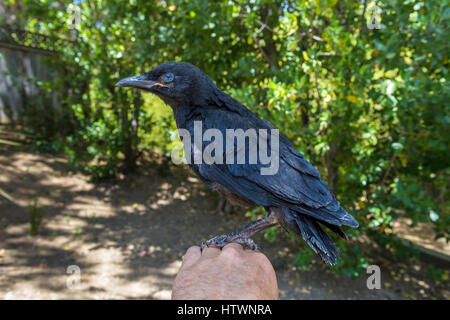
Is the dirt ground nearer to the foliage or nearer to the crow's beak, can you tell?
the foliage

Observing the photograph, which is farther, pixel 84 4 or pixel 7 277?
pixel 84 4

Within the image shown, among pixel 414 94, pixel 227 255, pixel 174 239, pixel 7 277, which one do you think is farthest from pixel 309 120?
pixel 7 277

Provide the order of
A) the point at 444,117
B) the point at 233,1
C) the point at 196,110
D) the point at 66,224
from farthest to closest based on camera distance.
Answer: the point at 66,224 < the point at 233,1 < the point at 444,117 < the point at 196,110

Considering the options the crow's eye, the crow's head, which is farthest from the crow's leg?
the crow's eye

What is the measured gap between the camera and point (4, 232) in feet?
17.5

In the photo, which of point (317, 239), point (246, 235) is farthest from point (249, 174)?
point (317, 239)

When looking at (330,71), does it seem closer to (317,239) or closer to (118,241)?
(317,239)

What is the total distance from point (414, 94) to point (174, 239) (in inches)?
179

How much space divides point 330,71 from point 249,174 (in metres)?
2.57

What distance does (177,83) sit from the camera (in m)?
2.16

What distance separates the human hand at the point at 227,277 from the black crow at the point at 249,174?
0.17m

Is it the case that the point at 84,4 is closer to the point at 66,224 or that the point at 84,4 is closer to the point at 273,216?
the point at 66,224

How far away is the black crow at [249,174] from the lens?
75.9 inches

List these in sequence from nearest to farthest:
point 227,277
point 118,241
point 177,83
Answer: point 227,277 → point 177,83 → point 118,241
